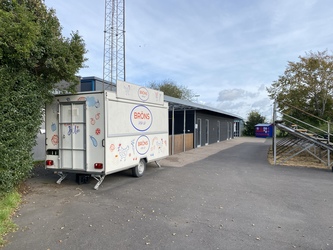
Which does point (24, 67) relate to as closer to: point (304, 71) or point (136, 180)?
point (136, 180)

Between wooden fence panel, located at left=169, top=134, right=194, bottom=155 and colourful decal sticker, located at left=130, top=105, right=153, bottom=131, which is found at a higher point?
colourful decal sticker, located at left=130, top=105, right=153, bottom=131

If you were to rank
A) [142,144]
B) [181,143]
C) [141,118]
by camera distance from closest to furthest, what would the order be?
1. [141,118]
2. [142,144]
3. [181,143]

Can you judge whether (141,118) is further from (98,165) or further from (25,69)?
(25,69)

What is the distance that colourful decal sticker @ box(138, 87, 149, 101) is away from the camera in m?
7.50

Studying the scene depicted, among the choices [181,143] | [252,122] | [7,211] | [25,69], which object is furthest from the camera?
[252,122]

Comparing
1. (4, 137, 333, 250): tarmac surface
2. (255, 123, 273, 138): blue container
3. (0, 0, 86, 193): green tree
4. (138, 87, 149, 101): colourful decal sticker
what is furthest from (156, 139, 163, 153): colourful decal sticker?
(255, 123, 273, 138): blue container

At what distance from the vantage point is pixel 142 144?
771 centimetres

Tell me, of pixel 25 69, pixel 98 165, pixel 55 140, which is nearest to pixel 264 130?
Result: pixel 98 165

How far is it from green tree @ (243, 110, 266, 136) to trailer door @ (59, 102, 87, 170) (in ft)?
118

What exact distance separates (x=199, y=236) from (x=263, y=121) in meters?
38.9

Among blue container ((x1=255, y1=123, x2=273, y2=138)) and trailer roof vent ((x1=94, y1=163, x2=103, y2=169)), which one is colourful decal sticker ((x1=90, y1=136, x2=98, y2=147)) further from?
blue container ((x1=255, y1=123, x2=273, y2=138))

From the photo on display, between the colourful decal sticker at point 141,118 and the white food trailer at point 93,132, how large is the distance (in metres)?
0.03

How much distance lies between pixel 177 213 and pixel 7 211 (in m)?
2.99

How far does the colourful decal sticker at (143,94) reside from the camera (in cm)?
750
